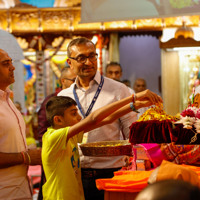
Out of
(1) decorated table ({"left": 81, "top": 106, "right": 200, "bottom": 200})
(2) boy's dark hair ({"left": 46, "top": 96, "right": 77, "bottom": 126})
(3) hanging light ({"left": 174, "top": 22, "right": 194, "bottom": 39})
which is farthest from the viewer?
(3) hanging light ({"left": 174, "top": 22, "right": 194, "bottom": 39})

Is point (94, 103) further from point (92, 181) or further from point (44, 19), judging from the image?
point (44, 19)

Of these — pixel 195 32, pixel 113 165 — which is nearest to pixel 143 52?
pixel 195 32

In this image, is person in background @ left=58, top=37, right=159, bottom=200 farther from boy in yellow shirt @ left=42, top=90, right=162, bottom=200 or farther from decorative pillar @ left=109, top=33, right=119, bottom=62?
decorative pillar @ left=109, top=33, right=119, bottom=62

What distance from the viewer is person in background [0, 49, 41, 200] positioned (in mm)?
2453

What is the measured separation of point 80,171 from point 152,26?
7.20 metres

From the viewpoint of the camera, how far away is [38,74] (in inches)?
392

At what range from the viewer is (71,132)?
2.32 m

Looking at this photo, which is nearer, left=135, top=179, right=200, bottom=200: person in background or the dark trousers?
left=135, top=179, right=200, bottom=200: person in background

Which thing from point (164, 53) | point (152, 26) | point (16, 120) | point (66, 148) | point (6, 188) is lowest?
point (6, 188)

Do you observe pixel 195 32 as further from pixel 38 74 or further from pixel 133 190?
pixel 133 190

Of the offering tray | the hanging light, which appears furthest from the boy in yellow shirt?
the hanging light

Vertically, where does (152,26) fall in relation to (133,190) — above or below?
above

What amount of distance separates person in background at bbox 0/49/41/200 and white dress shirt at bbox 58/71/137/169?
0.37 meters

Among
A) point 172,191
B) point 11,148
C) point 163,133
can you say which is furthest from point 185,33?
point 172,191
